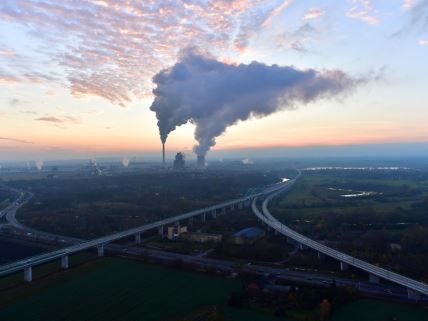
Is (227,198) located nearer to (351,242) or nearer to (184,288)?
(351,242)

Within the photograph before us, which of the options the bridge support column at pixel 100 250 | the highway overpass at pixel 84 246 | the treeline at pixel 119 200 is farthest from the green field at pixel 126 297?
the treeline at pixel 119 200

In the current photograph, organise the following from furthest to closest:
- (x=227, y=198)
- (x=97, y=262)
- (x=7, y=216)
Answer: (x=227, y=198)
(x=7, y=216)
(x=97, y=262)

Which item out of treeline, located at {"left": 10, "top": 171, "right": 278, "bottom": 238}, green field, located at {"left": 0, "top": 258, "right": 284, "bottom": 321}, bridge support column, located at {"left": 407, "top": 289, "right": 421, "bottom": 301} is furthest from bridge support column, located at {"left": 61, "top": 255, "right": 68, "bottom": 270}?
bridge support column, located at {"left": 407, "top": 289, "right": 421, "bottom": 301}

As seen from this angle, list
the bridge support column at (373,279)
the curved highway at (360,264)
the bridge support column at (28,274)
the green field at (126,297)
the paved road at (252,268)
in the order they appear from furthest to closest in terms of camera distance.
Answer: the bridge support column at (28,274) < the bridge support column at (373,279) < the paved road at (252,268) < the curved highway at (360,264) < the green field at (126,297)

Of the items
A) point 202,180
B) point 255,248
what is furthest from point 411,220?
point 202,180

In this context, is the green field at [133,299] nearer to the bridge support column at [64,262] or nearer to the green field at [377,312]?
the green field at [377,312]

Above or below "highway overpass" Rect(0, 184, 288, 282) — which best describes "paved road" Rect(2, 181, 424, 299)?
below

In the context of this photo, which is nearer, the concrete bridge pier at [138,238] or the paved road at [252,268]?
the paved road at [252,268]

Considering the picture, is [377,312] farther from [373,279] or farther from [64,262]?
[64,262]

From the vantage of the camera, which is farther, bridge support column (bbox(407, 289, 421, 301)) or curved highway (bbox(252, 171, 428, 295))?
curved highway (bbox(252, 171, 428, 295))

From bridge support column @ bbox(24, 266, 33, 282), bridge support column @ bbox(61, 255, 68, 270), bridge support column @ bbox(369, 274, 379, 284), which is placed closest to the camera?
bridge support column @ bbox(369, 274, 379, 284)

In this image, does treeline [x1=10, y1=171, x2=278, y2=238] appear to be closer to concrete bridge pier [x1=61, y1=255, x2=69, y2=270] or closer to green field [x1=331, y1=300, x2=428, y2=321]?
concrete bridge pier [x1=61, y1=255, x2=69, y2=270]
